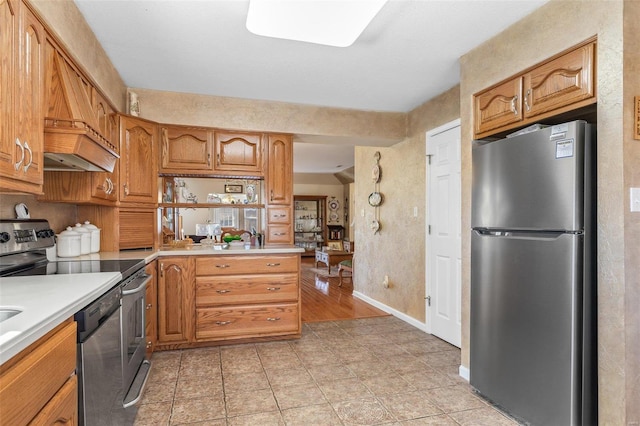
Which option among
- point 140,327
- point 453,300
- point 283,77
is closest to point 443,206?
point 453,300

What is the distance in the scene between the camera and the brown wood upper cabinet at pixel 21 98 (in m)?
1.38

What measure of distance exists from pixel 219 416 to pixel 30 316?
1.45 metres

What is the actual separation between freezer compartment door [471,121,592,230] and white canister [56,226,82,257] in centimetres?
278

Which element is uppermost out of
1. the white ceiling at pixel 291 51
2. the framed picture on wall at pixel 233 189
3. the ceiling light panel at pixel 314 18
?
the white ceiling at pixel 291 51

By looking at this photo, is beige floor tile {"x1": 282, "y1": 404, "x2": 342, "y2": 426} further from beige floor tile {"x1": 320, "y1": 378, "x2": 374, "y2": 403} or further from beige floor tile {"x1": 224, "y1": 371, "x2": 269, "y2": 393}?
beige floor tile {"x1": 224, "y1": 371, "x2": 269, "y2": 393}

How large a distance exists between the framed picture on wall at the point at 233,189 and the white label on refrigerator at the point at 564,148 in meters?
2.99

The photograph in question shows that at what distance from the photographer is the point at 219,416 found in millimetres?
2131

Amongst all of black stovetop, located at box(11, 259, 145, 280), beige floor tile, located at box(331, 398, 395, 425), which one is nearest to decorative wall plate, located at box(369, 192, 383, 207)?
beige floor tile, located at box(331, 398, 395, 425)

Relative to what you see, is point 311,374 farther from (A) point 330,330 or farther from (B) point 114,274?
(B) point 114,274

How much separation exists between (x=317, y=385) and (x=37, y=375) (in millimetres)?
1881

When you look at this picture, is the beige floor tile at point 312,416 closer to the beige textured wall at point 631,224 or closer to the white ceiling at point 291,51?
the beige textured wall at point 631,224

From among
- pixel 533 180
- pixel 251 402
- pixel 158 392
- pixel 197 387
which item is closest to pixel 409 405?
pixel 251 402

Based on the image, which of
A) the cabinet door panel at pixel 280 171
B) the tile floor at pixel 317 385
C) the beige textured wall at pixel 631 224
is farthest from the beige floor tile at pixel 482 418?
the cabinet door panel at pixel 280 171

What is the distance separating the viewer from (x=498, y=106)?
2346mm
